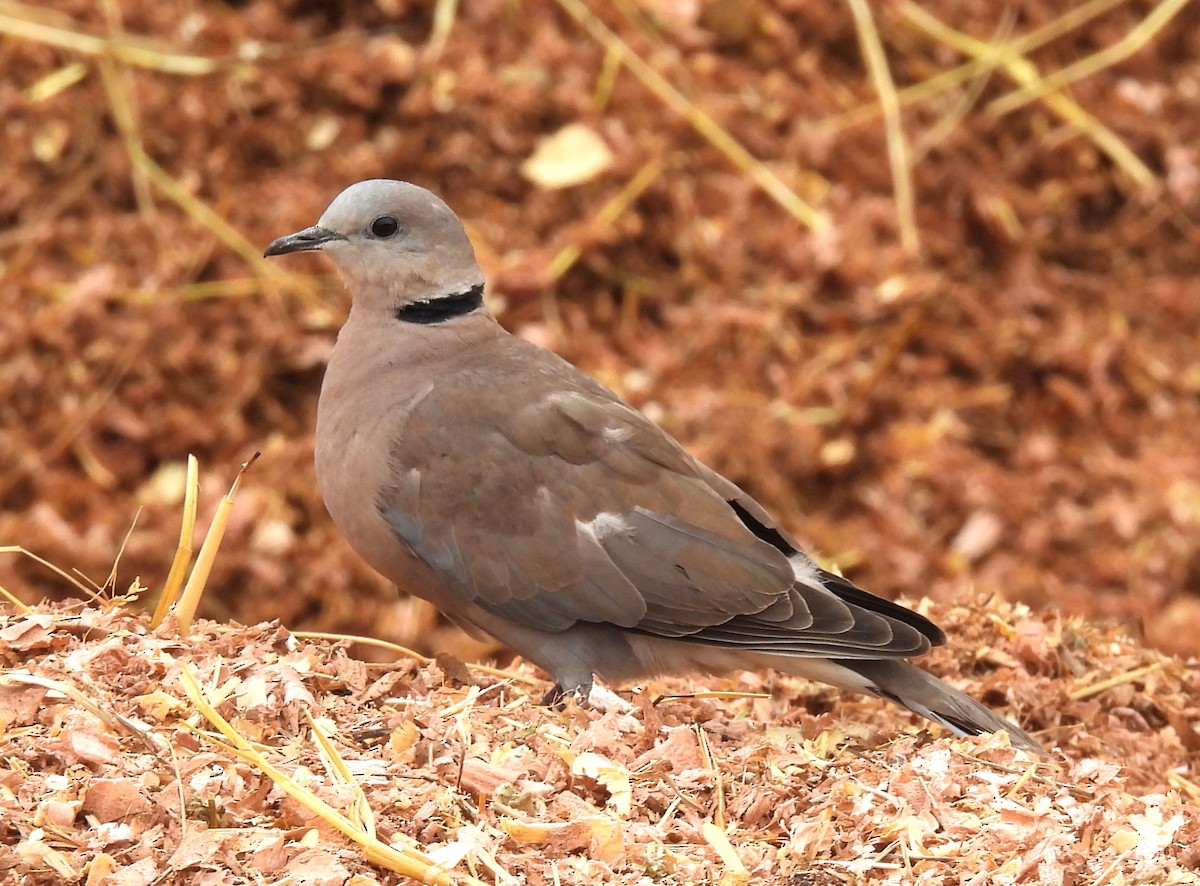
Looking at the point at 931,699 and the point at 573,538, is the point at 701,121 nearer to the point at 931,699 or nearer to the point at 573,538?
the point at 573,538

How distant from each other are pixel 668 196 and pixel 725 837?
12.7 feet

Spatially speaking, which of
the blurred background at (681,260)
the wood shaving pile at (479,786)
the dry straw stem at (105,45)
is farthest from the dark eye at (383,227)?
the dry straw stem at (105,45)

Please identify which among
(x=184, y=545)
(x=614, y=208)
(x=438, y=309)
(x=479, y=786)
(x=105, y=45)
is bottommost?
(x=479, y=786)

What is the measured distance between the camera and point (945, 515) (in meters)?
5.74

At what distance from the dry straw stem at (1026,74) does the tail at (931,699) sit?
3.82m

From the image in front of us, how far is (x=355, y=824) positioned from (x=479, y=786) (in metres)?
0.24

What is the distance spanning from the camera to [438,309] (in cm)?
387

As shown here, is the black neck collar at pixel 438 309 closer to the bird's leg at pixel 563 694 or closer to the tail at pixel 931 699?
the bird's leg at pixel 563 694

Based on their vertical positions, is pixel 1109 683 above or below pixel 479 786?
below

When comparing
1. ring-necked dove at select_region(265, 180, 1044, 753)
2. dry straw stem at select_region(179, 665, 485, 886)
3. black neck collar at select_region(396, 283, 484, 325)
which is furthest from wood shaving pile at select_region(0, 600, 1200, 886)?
black neck collar at select_region(396, 283, 484, 325)

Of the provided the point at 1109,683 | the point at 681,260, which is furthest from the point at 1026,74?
the point at 1109,683

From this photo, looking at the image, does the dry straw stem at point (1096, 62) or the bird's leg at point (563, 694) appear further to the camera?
the dry straw stem at point (1096, 62)

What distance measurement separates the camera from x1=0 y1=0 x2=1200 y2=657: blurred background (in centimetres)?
557

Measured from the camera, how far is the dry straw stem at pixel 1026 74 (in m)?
6.71
